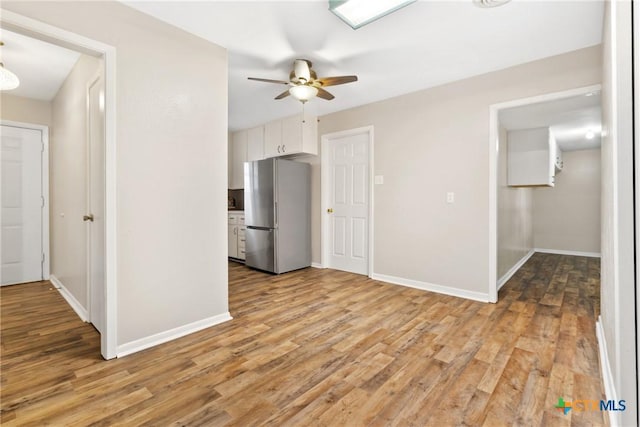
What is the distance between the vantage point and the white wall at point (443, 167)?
2836mm

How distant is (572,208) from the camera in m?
6.11

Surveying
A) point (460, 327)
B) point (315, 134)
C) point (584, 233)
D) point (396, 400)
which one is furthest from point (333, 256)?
point (584, 233)

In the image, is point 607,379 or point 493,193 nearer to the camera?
point 607,379

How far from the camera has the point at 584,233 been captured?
5973 mm

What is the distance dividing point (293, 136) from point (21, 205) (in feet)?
12.4

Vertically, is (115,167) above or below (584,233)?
above

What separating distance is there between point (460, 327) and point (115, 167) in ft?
9.75

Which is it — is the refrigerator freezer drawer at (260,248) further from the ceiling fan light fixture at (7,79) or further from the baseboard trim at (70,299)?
the ceiling fan light fixture at (7,79)

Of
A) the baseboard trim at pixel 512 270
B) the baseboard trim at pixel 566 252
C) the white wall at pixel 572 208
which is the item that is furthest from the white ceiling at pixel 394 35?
the baseboard trim at pixel 566 252

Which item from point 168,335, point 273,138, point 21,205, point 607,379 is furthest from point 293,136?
point 607,379

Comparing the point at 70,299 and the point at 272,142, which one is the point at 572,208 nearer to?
the point at 272,142

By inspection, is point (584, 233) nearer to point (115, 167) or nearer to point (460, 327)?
point (460, 327)

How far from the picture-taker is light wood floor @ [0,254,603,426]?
1.45 m

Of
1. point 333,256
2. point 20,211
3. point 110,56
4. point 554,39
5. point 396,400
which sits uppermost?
point 554,39
